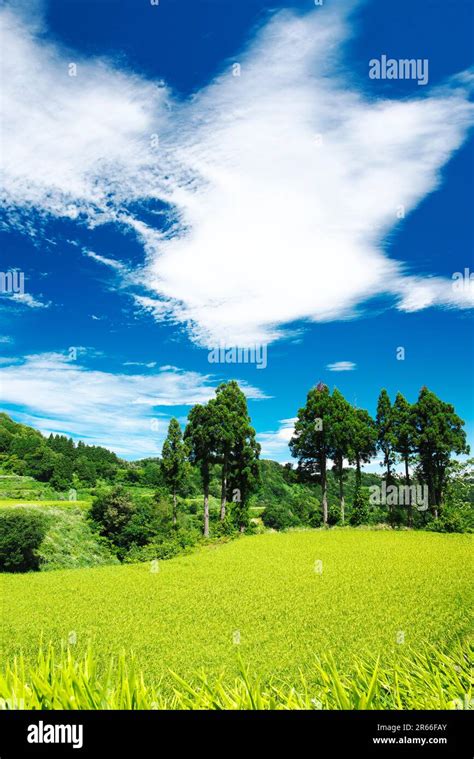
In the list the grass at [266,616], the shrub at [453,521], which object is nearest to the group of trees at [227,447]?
the grass at [266,616]

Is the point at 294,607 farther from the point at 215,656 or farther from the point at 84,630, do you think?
the point at 84,630

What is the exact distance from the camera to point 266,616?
338 inches

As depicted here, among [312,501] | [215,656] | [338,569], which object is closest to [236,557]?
[338,569]

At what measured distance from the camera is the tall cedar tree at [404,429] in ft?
82.9

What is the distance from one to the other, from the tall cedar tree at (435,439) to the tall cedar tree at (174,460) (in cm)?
1271

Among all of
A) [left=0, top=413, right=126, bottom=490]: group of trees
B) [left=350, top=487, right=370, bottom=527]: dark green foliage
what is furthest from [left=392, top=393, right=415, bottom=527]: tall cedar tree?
[left=0, top=413, right=126, bottom=490]: group of trees

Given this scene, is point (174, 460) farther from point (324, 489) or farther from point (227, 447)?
point (324, 489)

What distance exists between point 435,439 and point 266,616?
62.0 feet

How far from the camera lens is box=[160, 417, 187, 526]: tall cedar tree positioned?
25156mm

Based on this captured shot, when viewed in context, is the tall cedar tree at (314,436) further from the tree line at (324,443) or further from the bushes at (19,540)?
the bushes at (19,540)
